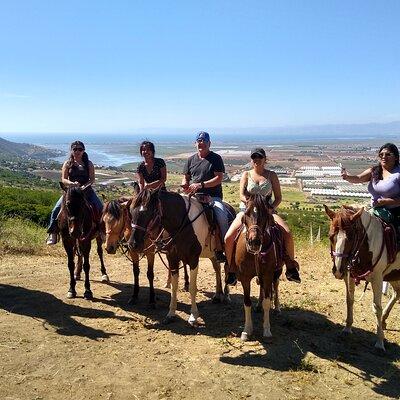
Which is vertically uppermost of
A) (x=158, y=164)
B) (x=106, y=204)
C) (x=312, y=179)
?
(x=158, y=164)

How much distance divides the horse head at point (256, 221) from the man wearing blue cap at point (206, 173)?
1.76 m

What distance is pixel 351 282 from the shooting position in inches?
258

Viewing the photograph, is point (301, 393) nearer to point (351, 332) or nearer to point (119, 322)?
point (351, 332)

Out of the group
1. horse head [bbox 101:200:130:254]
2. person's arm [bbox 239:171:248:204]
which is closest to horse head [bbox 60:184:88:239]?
horse head [bbox 101:200:130:254]

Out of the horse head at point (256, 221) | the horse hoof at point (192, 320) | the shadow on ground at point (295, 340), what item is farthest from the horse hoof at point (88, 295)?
the horse head at point (256, 221)

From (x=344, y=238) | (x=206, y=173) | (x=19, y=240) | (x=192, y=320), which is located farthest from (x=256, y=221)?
(x=19, y=240)

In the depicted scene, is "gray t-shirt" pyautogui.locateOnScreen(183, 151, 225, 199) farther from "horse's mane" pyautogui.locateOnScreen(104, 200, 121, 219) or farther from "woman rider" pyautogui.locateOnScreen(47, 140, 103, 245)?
"woman rider" pyautogui.locateOnScreen(47, 140, 103, 245)

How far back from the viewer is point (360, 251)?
5824 mm

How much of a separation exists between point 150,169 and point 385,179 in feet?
13.4

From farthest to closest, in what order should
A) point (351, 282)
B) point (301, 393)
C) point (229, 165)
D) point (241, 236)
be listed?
point (229, 165) < point (351, 282) < point (241, 236) < point (301, 393)

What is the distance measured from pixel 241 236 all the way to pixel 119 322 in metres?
2.68

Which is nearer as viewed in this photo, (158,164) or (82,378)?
(82,378)

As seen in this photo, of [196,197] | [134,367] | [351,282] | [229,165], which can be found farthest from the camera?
[229,165]

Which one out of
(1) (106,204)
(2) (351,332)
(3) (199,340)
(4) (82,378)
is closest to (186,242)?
(3) (199,340)
